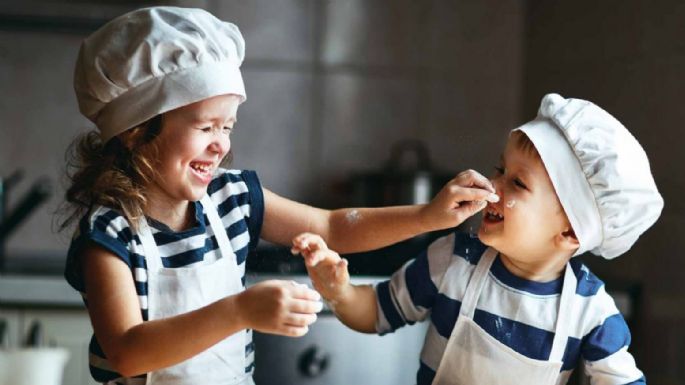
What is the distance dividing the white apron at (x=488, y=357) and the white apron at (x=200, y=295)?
0.14 m

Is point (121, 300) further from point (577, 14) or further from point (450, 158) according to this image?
point (450, 158)

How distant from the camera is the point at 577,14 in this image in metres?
0.99

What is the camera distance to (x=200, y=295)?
529mm

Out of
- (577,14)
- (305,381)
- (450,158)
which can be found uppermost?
(577,14)

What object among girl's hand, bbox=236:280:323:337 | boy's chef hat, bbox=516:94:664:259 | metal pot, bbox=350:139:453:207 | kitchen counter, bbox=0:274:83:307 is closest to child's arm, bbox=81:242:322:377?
girl's hand, bbox=236:280:323:337

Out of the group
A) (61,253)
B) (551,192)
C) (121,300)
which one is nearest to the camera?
(121,300)

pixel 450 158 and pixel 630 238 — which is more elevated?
pixel 630 238

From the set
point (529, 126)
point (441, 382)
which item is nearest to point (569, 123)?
point (529, 126)

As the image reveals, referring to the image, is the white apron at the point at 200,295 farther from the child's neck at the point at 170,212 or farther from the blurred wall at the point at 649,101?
the blurred wall at the point at 649,101

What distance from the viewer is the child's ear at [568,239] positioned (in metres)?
0.60

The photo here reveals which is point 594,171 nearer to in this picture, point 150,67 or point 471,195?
point 471,195

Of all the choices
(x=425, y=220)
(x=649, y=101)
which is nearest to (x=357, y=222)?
(x=425, y=220)

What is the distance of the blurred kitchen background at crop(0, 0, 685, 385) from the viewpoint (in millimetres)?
978

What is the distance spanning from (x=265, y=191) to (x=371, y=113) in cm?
66
